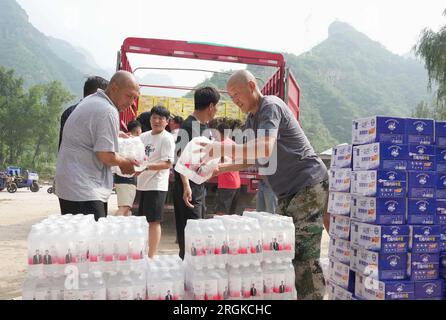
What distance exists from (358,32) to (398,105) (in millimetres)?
70851

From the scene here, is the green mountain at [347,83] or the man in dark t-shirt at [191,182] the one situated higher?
the green mountain at [347,83]

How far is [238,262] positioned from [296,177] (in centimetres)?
89

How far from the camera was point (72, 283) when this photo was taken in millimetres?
1859

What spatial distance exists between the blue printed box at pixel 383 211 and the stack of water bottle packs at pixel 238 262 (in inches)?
42.7

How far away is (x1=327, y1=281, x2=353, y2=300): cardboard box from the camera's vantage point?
10.9 ft

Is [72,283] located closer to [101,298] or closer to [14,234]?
[101,298]

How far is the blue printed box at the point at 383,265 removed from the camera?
2.98 meters

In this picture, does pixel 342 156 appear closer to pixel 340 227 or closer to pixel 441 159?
pixel 340 227

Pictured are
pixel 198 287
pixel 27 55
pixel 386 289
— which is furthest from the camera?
pixel 27 55

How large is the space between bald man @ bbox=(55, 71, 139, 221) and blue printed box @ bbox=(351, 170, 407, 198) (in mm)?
1861

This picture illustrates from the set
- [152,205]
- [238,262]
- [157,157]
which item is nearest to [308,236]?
[238,262]

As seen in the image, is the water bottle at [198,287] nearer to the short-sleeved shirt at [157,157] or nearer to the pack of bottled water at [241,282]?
the pack of bottled water at [241,282]

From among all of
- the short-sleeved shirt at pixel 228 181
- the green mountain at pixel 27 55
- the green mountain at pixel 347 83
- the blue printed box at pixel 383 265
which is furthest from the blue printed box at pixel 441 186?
the green mountain at pixel 27 55

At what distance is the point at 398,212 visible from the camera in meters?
3.07
